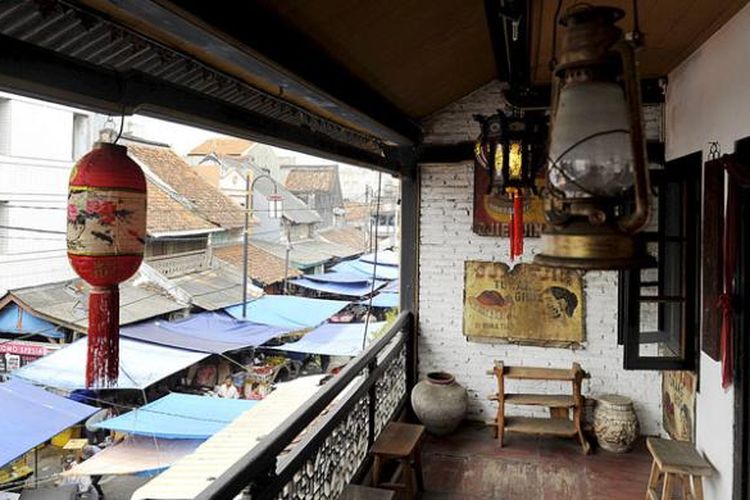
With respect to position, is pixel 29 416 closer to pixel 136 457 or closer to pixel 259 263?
pixel 136 457

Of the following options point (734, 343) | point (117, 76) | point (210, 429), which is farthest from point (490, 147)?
point (210, 429)

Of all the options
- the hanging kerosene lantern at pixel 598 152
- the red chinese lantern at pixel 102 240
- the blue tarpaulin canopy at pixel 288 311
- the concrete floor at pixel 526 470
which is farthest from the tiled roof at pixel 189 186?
the hanging kerosene lantern at pixel 598 152

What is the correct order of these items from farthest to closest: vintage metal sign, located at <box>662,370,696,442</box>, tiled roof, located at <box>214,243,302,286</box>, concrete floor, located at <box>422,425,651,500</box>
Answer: tiled roof, located at <box>214,243,302,286</box>
concrete floor, located at <box>422,425,651,500</box>
vintage metal sign, located at <box>662,370,696,442</box>

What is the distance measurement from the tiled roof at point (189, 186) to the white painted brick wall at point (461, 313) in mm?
7358

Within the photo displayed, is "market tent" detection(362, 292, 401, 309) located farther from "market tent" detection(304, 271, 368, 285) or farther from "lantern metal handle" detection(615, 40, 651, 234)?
"lantern metal handle" detection(615, 40, 651, 234)

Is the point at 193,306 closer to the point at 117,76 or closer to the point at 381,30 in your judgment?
the point at 381,30

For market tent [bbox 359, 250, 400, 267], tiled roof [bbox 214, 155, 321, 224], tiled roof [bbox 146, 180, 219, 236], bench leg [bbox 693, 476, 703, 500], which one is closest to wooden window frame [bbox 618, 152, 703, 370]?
bench leg [bbox 693, 476, 703, 500]

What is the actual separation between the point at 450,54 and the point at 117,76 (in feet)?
8.69

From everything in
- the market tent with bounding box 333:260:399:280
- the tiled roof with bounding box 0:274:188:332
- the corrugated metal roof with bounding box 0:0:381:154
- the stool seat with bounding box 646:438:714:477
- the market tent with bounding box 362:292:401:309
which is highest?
the corrugated metal roof with bounding box 0:0:381:154

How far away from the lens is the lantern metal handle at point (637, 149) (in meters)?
0.98

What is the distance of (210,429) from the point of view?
7.45 metres

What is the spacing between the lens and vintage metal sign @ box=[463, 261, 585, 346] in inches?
214

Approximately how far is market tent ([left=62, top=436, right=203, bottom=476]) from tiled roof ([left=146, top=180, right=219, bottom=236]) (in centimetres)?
407

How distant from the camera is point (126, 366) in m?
8.25
